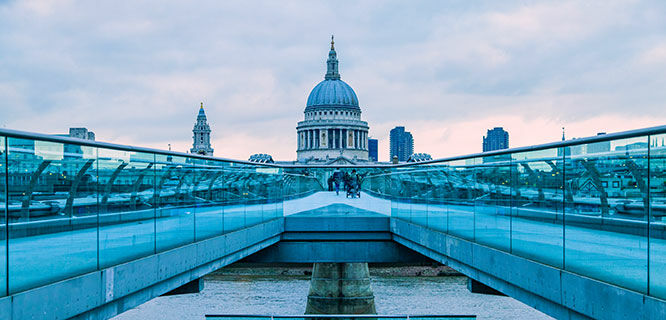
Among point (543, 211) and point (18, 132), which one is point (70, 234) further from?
point (543, 211)

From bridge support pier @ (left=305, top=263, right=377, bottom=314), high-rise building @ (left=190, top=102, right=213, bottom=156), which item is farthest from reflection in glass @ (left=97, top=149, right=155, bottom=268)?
high-rise building @ (left=190, top=102, right=213, bottom=156)

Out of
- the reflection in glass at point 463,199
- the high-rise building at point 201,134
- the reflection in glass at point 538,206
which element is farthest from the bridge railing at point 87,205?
the high-rise building at point 201,134

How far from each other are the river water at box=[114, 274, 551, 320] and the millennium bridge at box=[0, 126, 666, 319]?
3252 cm

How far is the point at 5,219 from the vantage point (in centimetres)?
519

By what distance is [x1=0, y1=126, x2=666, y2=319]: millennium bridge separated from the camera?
5.27m

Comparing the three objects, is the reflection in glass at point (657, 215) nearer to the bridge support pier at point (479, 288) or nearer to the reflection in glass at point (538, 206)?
the reflection in glass at point (538, 206)

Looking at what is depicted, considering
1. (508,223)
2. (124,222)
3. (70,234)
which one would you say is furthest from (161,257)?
(508,223)

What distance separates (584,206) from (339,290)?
19.9 m

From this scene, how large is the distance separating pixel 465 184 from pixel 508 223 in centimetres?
228

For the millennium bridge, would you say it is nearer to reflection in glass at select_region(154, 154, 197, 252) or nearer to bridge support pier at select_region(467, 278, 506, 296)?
reflection in glass at select_region(154, 154, 197, 252)

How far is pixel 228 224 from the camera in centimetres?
1148

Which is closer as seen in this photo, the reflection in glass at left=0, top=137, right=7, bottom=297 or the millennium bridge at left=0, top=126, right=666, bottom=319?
the reflection in glass at left=0, top=137, right=7, bottom=297

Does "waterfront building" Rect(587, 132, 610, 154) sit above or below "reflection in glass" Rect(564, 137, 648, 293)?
above

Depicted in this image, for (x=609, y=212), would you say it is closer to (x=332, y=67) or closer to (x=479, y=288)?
(x=479, y=288)
